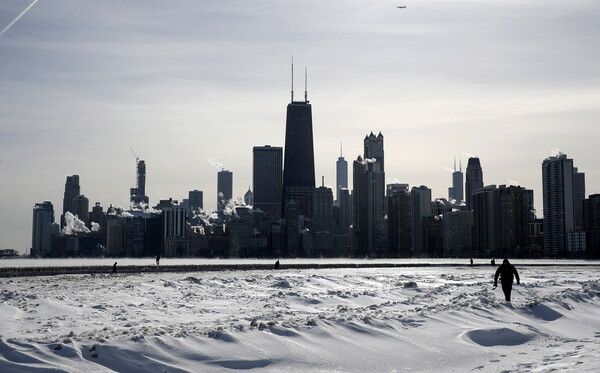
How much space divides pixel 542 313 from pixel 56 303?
18.5 meters

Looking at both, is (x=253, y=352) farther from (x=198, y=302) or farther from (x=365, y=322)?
(x=198, y=302)

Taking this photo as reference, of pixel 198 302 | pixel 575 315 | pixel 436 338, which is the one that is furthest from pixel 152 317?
pixel 575 315

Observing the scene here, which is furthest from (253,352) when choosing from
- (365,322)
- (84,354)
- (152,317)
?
(152,317)

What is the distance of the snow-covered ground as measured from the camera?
14.8 m

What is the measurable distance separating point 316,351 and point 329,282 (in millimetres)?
26621

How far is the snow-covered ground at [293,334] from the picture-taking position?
14.8 metres

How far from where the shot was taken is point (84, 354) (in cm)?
1467

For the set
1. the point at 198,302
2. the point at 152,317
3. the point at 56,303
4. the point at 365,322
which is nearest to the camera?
the point at 365,322

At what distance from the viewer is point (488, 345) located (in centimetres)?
1842

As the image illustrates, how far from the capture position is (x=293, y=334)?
1781 centimetres

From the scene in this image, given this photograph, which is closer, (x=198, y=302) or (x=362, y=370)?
(x=362, y=370)

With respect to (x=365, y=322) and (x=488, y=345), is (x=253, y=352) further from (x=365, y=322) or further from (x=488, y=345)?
(x=488, y=345)

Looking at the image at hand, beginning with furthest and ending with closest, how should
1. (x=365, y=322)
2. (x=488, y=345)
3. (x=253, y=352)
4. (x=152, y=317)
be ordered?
(x=152, y=317), (x=365, y=322), (x=488, y=345), (x=253, y=352)

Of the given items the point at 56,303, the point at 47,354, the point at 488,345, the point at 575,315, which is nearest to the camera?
the point at 47,354
